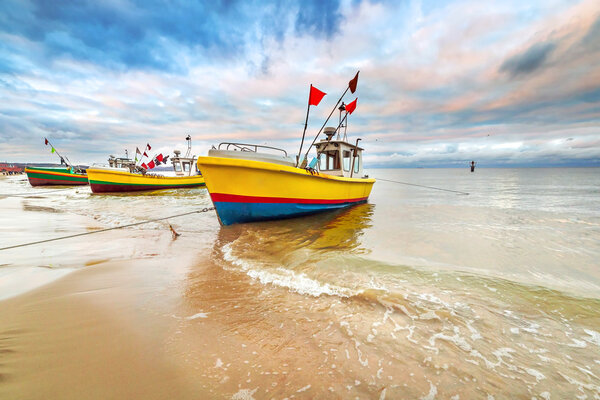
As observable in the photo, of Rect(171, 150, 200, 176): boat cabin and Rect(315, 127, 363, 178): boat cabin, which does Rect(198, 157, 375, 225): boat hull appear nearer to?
Rect(315, 127, 363, 178): boat cabin

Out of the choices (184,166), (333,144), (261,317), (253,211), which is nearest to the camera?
(261,317)

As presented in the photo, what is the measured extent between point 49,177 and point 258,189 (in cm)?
3201

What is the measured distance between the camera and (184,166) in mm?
22562

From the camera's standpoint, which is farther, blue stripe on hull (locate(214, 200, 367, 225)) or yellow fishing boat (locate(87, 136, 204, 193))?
yellow fishing boat (locate(87, 136, 204, 193))

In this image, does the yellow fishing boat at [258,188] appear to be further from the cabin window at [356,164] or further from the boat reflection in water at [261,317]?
the cabin window at [356,164]

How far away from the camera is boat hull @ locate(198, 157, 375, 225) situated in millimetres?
5961

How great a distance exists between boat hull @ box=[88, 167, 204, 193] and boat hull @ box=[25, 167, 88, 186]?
12076 millimetres

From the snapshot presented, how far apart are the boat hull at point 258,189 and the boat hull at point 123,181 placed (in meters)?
16.0

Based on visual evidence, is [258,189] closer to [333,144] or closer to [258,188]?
[258,188]

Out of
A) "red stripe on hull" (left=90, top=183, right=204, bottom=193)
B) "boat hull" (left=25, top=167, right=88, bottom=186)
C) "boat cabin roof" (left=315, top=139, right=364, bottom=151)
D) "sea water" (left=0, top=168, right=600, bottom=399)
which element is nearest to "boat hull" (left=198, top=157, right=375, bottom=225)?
"sea water" (left=0, top=168, right=600, bottom=399)

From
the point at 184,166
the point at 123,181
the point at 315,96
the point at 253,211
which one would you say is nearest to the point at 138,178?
the point at 123,181

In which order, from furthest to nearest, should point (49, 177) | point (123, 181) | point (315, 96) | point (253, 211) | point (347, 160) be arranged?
point (49, 177) → point (123, 181) → point (347, 160) → point (253, 211) → point (315, 96)

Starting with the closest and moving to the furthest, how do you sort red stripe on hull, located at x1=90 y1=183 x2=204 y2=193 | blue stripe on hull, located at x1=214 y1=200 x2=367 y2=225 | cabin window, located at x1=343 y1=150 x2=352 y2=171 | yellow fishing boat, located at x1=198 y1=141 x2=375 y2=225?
1. yellow fishing boat, located at x1=198 y1=141 x2=375 y2=225
2. blue stripe on hull, located at x1=214 y1=200 x2=367 y2=225
3. cabin window, located at x1=343 y1=150 x2=352 y2=171
4. red stripe on hull, located at x1=90 y1=183 x2=204 y2=193

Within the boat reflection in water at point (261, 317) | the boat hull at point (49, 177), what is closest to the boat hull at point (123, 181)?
the boat hull at point (49, 177)
